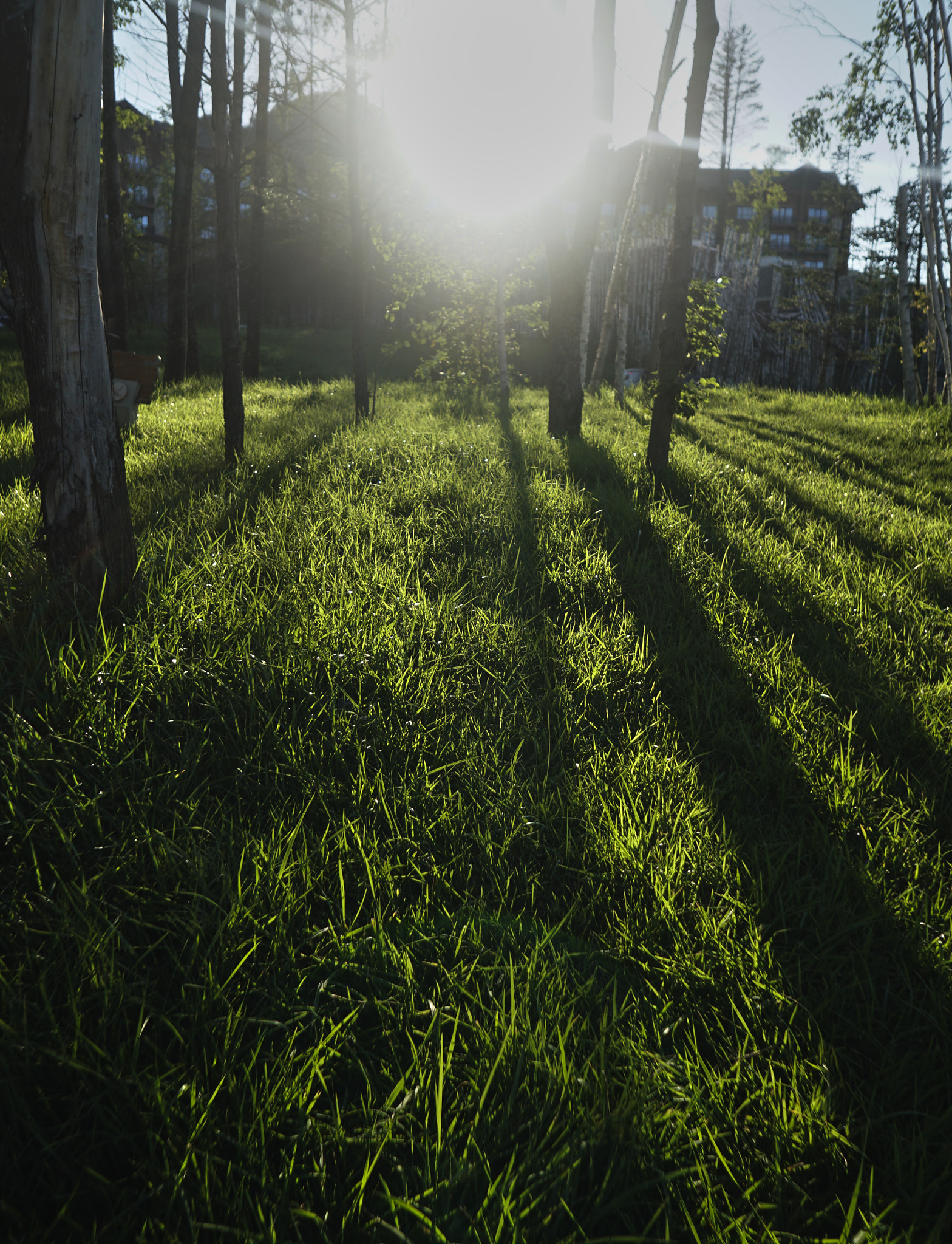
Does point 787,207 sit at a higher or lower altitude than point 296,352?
higher

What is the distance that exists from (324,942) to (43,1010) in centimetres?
53

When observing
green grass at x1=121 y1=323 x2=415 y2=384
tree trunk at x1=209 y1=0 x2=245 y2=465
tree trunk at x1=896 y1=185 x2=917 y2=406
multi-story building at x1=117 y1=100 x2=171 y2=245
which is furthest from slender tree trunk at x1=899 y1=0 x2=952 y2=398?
multi-story building at x1=117 y1=100 x2=171 y2=245

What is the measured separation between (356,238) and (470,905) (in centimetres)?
1071

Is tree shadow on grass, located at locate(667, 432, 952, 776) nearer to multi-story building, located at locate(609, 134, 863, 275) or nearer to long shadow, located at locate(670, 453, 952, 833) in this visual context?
long shadow, located at locate(670, 453, 952, 833)

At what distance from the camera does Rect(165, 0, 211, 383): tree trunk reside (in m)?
11.2

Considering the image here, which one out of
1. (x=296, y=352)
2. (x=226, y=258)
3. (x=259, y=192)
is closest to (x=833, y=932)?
(x=226, y=258)

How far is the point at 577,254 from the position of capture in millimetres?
7895

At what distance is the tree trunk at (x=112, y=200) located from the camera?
9.99 m

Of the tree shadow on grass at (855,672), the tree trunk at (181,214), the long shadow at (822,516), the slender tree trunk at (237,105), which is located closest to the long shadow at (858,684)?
the tree shadow on grass at (855,672)

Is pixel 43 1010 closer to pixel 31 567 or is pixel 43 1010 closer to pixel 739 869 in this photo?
pixel 739 869

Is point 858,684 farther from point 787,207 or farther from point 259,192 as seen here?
point 787,207

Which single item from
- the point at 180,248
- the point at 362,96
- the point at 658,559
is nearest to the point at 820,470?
the point at 658,559

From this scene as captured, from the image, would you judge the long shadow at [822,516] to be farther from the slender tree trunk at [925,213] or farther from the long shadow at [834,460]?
the slender tree trunk at [925,213]

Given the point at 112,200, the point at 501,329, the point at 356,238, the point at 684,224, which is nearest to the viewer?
the point at 684,224
